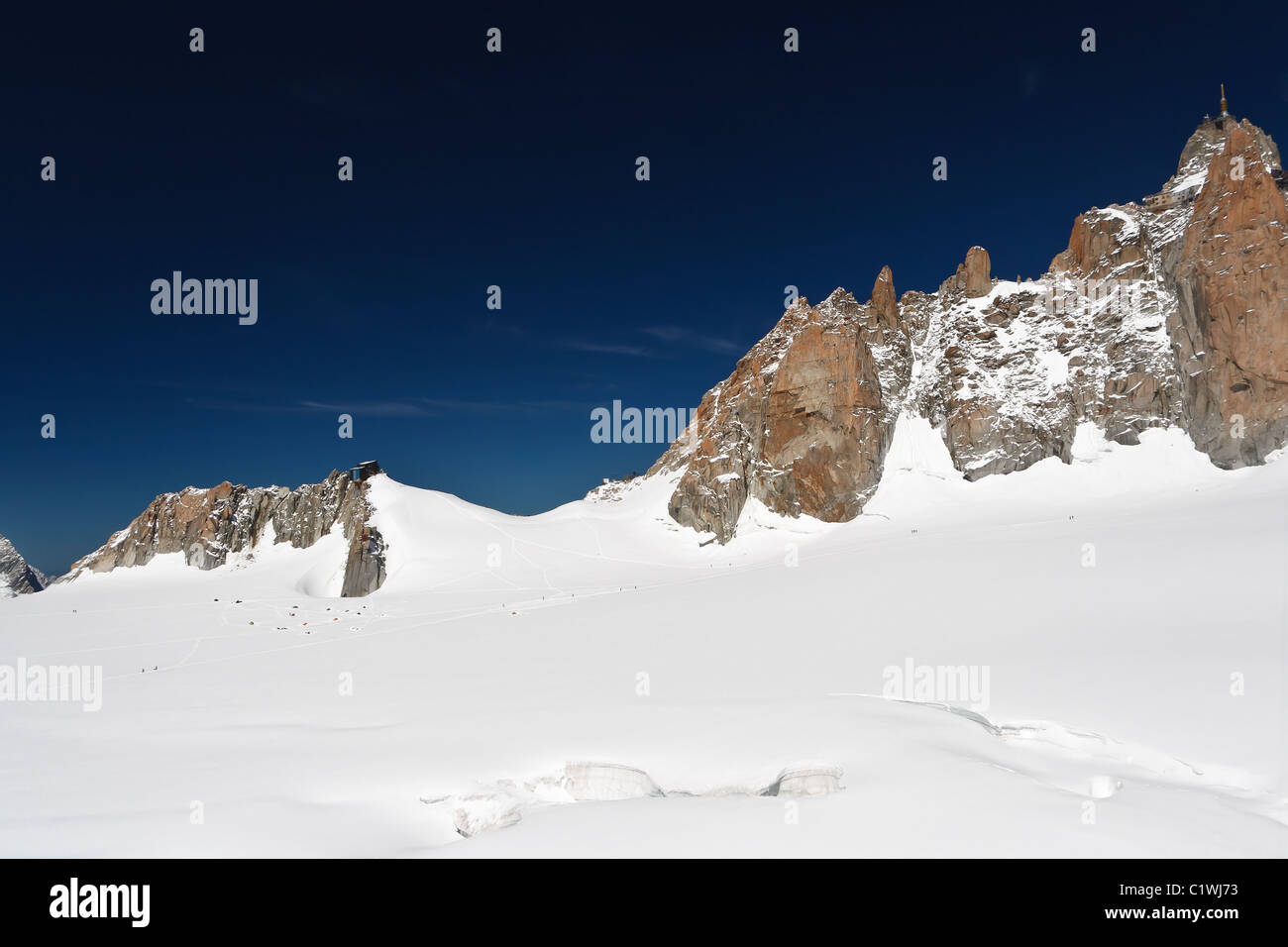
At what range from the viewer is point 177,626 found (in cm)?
3247

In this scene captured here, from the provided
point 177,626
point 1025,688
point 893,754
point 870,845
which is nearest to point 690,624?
point 1025,688

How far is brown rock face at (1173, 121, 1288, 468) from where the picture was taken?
154 feet

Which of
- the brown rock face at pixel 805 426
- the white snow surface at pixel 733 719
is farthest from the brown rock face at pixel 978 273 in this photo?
the white snow surface at pixel 733 719

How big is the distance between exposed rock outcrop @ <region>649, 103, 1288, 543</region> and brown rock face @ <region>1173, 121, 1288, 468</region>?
0.11 meters

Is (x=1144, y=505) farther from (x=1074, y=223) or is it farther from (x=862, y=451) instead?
(x=1074, y=223)

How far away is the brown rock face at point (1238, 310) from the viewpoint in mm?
46938

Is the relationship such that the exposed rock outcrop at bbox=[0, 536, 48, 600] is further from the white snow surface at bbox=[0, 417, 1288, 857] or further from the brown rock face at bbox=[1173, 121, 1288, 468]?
the brown rock face at bbox=[1173, 121, 1288, 468]

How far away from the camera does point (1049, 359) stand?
61406mm

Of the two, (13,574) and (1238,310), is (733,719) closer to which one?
(1238,310)

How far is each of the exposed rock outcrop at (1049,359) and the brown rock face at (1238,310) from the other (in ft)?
0.37

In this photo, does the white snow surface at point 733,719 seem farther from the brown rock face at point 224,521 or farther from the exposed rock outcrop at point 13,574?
the exposed rock outcrop at point 13,574

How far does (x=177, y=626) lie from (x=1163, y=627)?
139 ft

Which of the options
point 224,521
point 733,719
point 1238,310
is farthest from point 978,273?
point 224,521

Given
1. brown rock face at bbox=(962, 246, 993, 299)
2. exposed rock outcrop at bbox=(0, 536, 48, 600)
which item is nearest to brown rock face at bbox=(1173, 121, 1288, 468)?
brown rock face at bbox=(962, 246, 993, 299)
